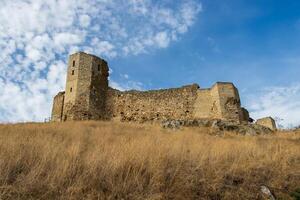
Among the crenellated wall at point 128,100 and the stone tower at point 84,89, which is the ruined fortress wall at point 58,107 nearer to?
the crenellated wall at point 128,100

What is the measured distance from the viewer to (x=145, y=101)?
25.0 m

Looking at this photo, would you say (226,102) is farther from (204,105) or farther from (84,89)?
(84,89)

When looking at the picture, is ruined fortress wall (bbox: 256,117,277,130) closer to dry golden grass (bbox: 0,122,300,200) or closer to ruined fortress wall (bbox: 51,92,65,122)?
ruined fortress wall (bbox: 51,92,65,122)

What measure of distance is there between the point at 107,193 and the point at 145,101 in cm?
2121

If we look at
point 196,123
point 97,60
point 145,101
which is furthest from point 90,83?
point 196,123

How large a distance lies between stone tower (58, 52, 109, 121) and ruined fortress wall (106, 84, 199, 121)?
1.27 m

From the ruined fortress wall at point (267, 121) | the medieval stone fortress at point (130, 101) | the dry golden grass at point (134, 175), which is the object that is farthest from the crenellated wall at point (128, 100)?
the dry golden grass at point (134, 175)

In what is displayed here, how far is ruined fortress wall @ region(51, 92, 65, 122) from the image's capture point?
23641 millimetres

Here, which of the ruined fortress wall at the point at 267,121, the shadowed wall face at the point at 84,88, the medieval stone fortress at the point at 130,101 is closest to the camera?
the shadowed wall face at the point at 84,88

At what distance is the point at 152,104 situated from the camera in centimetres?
2478

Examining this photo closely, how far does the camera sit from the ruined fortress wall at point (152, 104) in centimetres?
2425

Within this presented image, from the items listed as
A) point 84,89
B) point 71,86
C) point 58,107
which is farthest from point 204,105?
point 58,107

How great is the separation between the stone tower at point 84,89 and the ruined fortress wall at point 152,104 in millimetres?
1272

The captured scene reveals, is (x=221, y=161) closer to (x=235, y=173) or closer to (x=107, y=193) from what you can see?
(x=235, y=173)
